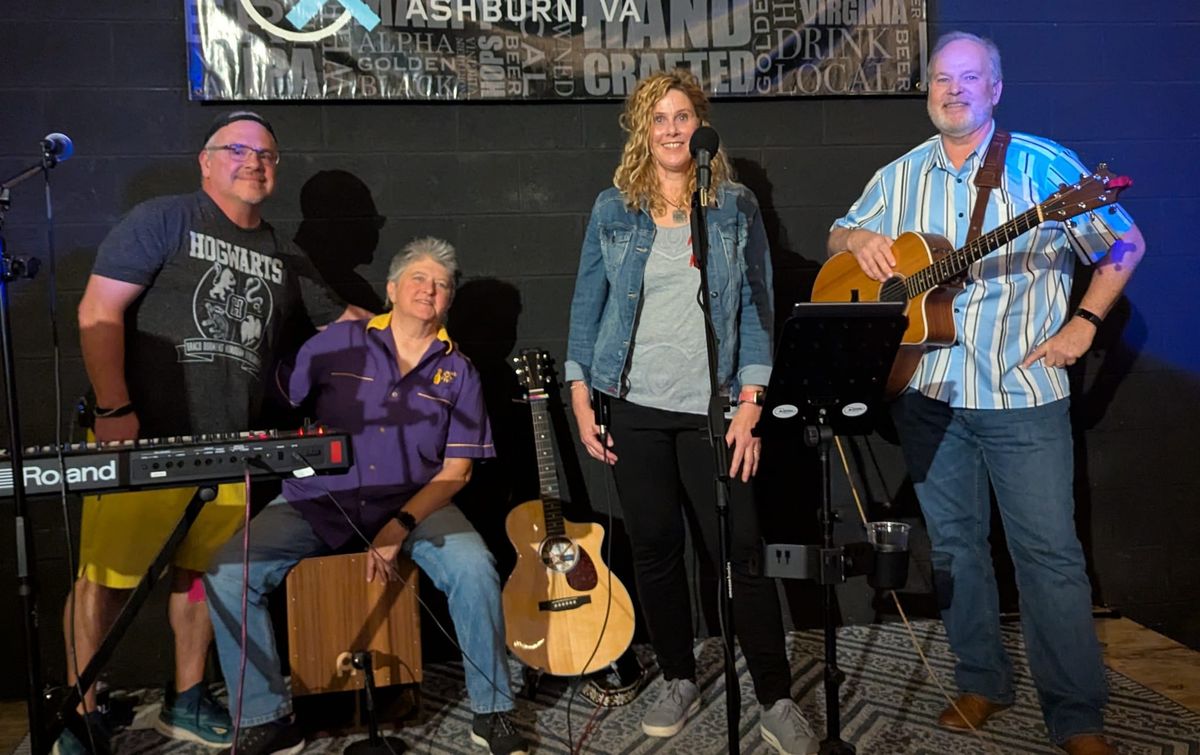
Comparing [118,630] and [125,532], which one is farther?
[125,532]

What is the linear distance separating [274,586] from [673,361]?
126 centimetres

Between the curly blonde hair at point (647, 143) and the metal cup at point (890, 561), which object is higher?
the curly blonde hair at point (647, 143)

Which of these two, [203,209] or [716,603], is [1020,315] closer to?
[716,603]

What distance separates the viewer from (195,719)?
2912 millimetres

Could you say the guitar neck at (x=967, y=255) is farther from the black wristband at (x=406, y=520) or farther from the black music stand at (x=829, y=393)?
the black wristband at (x=406, y=520)

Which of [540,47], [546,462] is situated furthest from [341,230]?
[546,462]

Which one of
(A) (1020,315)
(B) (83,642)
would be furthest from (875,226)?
(B) (83,642)

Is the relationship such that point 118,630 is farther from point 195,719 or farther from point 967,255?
point 967,255

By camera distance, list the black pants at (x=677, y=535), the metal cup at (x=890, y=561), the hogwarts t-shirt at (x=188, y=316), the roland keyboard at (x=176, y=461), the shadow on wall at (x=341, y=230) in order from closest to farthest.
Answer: the roland keyboard at (x=176, y=461) → the metal cup at (x=890, y=561) → the black pants at (x=677, y=535) → the hogwarts t-shirt at (x=188, y=316) → the shadow on wall at (x=341, y=230)

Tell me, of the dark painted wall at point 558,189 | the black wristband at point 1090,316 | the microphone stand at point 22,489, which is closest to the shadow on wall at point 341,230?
the dark painted wall at point 558,189

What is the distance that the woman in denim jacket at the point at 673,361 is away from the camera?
2.73m

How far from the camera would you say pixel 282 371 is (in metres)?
3.13

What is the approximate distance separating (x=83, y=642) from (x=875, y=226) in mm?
2523

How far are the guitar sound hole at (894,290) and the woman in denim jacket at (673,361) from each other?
0.31 meters
